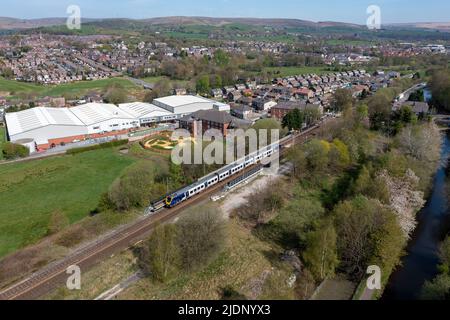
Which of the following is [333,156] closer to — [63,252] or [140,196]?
[140,196]

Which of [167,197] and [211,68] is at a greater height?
[211,68]

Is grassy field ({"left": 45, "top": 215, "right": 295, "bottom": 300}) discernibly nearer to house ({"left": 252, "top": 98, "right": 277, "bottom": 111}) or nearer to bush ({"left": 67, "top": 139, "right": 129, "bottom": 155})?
bush ({"left": 67, "top": 139, "right": 129, "bottom": 155})

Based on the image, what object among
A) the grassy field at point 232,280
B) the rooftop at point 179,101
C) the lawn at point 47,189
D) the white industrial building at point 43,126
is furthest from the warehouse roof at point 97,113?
the grassy field at point 232,280

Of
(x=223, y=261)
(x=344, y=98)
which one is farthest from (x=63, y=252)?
(x=344, y=98)

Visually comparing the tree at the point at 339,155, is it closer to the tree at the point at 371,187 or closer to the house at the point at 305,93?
the tree at the point at 371,187

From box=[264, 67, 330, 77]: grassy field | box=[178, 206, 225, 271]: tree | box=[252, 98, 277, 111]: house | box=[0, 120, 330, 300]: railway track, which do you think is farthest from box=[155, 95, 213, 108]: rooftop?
box=[264, 67, 330, 77]: grassy field
